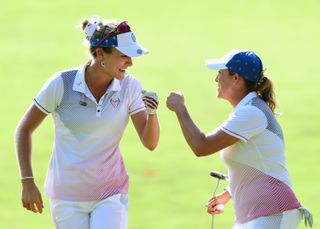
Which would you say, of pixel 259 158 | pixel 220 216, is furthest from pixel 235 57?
pixel 220 216

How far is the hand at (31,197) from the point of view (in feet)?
22.6

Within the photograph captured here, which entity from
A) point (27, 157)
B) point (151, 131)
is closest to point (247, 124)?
point (151, 131)

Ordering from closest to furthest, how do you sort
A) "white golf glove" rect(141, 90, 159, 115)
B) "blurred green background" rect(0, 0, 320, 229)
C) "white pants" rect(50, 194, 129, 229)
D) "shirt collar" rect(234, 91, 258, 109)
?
"shirt collar" rect(234, 91, 258, 109) < "white golf glove" rect(141, 90, 159, 115) < "white pants" rect(50, 194, 129, 229) < "blurred green background" rect(0, 0, 320, 229)

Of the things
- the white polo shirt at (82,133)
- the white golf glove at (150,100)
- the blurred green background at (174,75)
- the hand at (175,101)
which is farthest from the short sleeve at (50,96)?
the blurred green background at (174,75)

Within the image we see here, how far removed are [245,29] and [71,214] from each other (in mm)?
8018

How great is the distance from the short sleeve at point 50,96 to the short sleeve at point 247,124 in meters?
1.10

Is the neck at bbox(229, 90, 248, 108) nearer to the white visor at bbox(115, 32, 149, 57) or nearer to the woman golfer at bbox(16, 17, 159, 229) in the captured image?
the woman golfer at bbox(16, 17, 159, 229)

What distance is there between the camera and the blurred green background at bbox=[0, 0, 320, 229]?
10.3 metres

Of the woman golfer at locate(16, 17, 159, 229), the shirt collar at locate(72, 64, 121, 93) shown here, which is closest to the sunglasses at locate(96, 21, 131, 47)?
the woman golfer at locate(16, 17, 159, 229)

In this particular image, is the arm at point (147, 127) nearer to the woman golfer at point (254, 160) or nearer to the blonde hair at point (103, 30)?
the woman golfer at point (254, 160)

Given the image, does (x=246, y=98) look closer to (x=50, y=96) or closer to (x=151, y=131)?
(x=151, y=131)

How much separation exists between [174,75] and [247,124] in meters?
6.83

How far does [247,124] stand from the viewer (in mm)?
6508

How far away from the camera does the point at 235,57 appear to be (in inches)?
266
